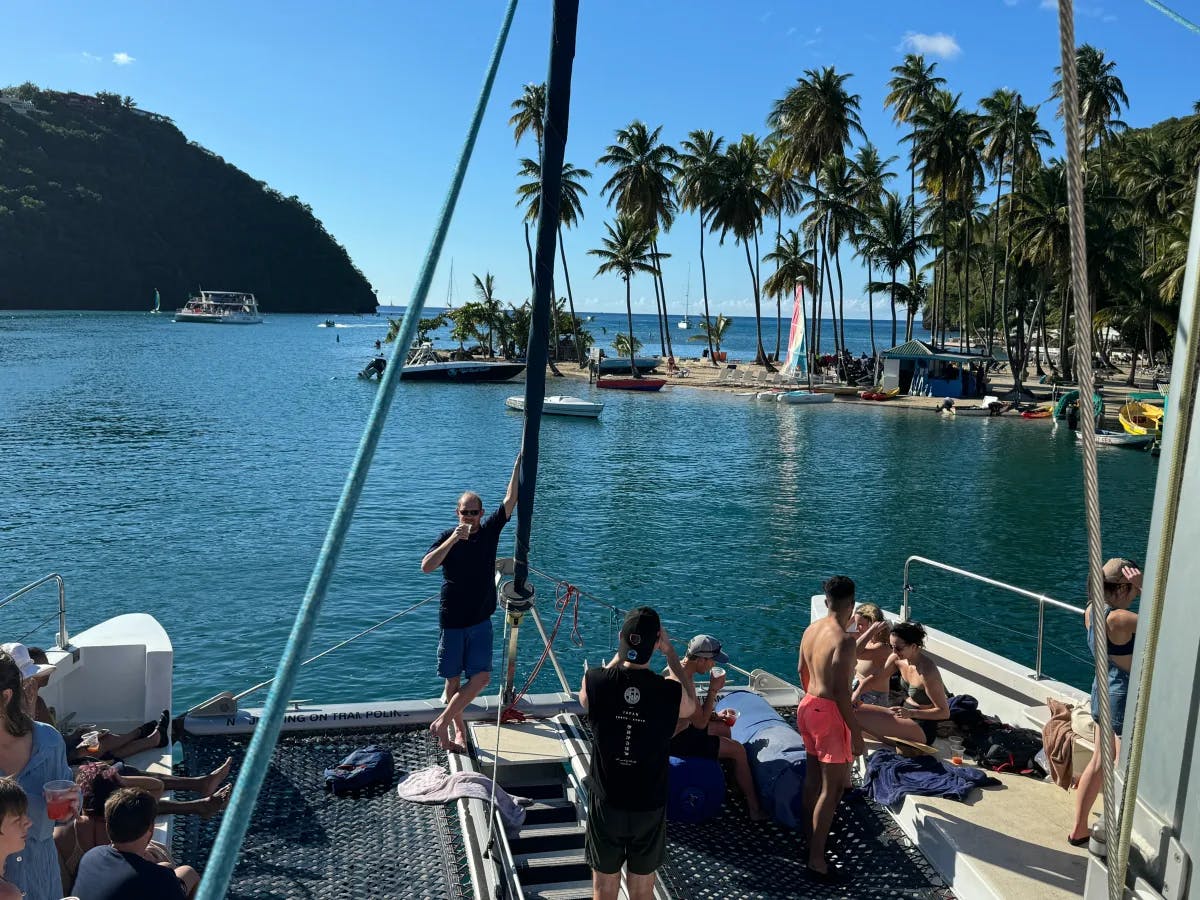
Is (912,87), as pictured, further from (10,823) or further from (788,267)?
(10,823)

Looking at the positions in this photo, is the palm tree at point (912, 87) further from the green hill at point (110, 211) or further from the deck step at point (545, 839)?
the green hill at point (110, 211)

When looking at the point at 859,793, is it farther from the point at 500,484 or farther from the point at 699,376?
the point at 699,376

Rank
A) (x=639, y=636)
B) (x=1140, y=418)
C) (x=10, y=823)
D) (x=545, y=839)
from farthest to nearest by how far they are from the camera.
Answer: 1. (x=1140, y=418)
2. (x=545, y=839)
3. (x=639, y=636)
4. (x=10, y=823)

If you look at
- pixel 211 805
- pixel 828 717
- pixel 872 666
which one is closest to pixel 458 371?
pixel 872 666

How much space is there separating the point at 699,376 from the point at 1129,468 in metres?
39.4

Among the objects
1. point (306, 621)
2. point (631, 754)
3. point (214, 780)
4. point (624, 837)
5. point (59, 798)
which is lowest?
point (214, 780)

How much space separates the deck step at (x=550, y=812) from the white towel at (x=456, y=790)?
3.2 inches

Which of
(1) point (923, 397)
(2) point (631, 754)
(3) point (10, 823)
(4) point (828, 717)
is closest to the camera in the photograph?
(3) point (10, 823)

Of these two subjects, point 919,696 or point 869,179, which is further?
point 869,179

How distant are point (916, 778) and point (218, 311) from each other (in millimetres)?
175437

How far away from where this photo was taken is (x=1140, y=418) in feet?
133

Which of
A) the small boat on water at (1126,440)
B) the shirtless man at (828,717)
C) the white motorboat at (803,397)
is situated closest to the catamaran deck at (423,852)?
the shirtless man at (828,717)

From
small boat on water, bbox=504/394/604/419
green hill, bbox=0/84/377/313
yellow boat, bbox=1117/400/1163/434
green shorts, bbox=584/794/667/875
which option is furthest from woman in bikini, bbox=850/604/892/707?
green hill, bbox=0/84/377/313

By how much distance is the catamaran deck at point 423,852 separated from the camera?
5.73 meters
